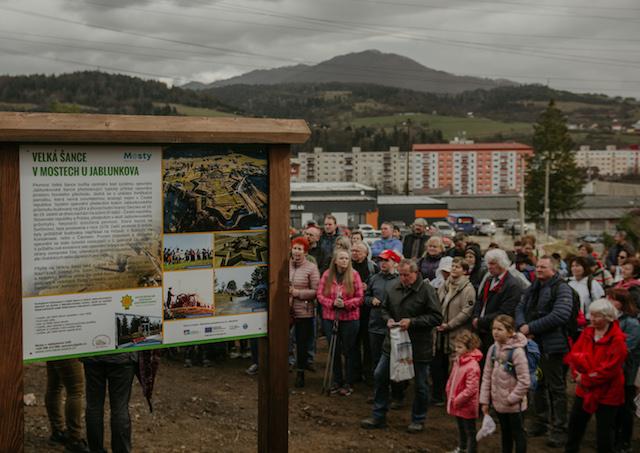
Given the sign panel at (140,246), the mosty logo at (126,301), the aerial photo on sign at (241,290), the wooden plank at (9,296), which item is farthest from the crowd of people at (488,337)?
the wooden plank at (9,296)

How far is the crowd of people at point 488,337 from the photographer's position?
585cm

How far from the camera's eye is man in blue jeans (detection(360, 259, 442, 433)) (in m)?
6.77

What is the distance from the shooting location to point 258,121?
14.7ft

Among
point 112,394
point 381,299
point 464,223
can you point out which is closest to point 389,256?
point 381,299

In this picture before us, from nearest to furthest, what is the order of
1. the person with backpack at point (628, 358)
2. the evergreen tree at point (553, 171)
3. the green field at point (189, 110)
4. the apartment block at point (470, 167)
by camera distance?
the person with backpack at point (628, 358) < the evergreen tree at point (553, 171) < the green field at point (189, 110) < the apartment block at point (470, 167)

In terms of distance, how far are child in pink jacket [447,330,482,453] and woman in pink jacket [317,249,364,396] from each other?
1961mm

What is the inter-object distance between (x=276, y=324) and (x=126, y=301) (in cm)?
101

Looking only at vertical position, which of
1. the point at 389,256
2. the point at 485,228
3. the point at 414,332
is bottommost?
the point at 485,228

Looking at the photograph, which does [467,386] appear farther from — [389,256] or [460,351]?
[389,256]

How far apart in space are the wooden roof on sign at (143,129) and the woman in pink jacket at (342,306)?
335 centimetres

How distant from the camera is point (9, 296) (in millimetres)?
3850

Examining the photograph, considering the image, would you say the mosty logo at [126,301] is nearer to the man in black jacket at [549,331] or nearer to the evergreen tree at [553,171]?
the man in black jacket at [549,331]

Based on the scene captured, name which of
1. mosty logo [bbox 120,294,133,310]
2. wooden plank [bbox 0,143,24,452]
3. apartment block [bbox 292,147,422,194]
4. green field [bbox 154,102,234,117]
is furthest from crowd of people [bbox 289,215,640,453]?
apartment block [bbox 292,147,422,194]

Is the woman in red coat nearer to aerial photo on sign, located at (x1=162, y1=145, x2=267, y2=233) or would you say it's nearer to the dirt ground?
the dirt ground
